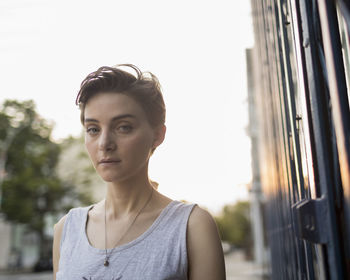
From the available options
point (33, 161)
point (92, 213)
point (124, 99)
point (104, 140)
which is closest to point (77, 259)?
point (92, 213)

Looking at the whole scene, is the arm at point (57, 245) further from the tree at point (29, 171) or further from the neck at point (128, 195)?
the tree at point (29, 171)

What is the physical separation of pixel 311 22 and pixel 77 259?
1274mm

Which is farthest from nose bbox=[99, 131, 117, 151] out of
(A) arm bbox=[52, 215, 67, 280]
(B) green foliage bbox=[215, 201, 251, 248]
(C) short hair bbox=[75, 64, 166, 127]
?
(B) green foliage bbox=[215, 201, 251, 248]

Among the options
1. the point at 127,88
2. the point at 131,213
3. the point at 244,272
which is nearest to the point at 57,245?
the point at 131,213

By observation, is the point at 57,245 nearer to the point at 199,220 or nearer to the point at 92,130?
the point at 92,130

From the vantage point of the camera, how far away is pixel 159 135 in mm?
1595

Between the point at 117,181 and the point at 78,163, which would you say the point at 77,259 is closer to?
the point at 117,181

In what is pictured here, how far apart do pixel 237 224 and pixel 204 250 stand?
53.5 meters

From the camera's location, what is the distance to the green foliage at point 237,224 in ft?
171

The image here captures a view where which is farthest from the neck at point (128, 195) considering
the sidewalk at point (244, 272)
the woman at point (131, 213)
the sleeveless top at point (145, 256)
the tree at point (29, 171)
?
the tree at point (29, 171)

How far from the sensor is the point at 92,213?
1.73m

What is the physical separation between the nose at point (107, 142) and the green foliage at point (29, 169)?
23497 millimetres

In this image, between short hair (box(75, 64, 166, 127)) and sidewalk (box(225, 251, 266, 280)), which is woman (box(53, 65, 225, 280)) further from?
sidewalk (box(225, 251, 266, 280))

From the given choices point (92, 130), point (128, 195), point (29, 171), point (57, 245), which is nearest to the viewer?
point (92, 130)
